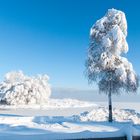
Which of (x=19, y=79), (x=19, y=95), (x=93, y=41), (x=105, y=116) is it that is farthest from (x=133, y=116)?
(x=19, y=79)

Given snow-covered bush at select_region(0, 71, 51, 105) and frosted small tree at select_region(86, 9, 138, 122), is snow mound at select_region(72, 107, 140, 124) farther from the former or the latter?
snow-covered bush at select_region(0, 71, 51, 105)

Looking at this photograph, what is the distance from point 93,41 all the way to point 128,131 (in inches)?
851

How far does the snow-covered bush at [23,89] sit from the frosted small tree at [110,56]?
71.4ft

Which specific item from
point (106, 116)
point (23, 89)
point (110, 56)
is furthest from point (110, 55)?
point (23, 89)

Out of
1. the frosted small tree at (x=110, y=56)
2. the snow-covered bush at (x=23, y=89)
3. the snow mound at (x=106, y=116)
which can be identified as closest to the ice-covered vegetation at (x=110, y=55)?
the frosted small tree at (x=110, y=56)

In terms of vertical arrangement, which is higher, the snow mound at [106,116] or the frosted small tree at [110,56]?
the frosted small tree at [110,56]

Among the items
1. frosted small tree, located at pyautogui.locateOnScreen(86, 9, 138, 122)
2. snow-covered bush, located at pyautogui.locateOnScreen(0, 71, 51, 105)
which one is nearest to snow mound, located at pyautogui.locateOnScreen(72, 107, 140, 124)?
frosted small tree, located at pyautogui.locateOnScreen(86, 9, 138, 122)

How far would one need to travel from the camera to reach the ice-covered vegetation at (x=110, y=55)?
1104 inches

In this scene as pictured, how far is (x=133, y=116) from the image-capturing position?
29.8m

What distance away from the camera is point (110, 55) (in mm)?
28000

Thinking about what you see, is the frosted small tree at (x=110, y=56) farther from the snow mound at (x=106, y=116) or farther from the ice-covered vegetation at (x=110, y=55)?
the snow mound at (x=106, y=116)

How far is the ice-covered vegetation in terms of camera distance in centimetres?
2805

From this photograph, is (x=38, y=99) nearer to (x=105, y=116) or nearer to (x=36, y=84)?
(x=36, y=84)

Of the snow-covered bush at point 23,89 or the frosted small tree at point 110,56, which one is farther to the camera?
the snow-covered bush at point 23,89
